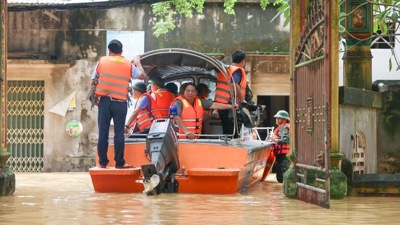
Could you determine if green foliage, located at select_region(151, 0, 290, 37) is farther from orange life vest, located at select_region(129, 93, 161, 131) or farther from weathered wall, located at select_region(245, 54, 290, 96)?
orange life vest, located at select_region(129, 93, 161, 131)

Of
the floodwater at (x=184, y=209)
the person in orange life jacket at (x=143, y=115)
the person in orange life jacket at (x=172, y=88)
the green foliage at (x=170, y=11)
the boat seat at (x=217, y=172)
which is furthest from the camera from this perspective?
the green foliage at (x=170, y=11)

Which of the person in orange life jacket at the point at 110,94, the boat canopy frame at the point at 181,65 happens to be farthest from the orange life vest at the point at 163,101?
the person in orange life jacket at the point at 110,94

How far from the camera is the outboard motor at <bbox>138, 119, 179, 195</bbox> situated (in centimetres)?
1226

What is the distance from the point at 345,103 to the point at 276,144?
4757mm

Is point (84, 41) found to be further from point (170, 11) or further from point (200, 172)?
point (200, 172)

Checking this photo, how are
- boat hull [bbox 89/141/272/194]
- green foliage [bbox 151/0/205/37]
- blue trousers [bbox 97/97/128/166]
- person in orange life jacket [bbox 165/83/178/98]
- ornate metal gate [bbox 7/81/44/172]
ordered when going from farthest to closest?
ornate metal gate [bbox 7/81/44/172] < green foliage [bbox 151/0/205/37] < person in orange life jacket [bbox 165/83/178/98] < blue trousers [bbox 97/97/128/166] < boat hull [bbox 89/141/272/194]

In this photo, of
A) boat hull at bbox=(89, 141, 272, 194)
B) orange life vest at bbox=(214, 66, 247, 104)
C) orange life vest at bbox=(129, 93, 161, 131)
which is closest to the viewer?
boat hull at bbox=(89, 141, 272, 194)

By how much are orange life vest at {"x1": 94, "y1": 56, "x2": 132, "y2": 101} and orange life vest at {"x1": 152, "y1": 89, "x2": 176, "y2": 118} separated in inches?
44.8

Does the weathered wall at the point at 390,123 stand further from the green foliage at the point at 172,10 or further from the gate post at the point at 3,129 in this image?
the green foliage at the point at 172,10

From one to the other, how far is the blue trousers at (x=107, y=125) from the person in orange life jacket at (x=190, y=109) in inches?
31.8

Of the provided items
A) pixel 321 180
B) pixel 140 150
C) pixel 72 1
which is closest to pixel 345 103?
pixel 321 180

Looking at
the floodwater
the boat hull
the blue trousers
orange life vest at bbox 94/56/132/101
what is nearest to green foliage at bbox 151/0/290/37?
orange life vest at bbox 94/56/132/101

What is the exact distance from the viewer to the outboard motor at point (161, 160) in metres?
12.3

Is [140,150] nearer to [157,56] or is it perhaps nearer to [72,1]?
[157,56]
